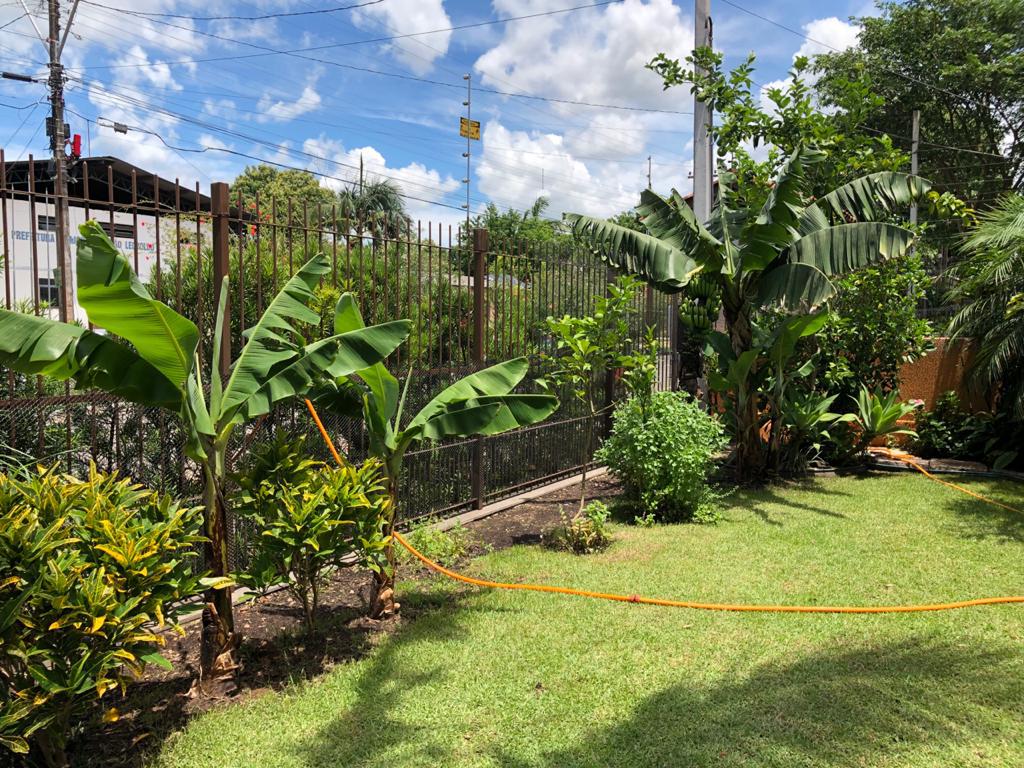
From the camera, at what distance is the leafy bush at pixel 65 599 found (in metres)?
2.72

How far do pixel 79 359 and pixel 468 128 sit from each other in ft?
99.8

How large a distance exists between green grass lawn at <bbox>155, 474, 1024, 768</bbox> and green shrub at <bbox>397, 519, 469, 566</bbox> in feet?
0.79

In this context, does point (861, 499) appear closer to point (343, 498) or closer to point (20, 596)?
point (343, 498)

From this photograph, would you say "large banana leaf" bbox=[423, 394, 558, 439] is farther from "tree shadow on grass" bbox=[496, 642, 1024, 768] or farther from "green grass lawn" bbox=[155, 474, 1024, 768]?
"tree shadow on grass" bbox=[496, 642, 1024, 768]

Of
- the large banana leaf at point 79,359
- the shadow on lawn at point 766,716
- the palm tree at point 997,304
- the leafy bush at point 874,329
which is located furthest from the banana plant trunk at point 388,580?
the palm tree at point 997,304

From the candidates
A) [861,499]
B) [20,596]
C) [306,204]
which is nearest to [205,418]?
[20,596]

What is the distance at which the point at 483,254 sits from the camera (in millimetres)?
7543

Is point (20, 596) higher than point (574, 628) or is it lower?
higher

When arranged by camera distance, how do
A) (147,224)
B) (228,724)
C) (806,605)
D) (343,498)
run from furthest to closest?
(147,224)
(806,605)
(343,498)
(228,724)

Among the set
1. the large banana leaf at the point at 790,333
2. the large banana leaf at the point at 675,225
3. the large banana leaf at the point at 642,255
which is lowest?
the large banana leaf at the point at 790,333

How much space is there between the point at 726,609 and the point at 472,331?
400cm

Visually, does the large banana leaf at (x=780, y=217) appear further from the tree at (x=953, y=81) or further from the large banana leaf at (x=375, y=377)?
the tree at (x=953, y=81)

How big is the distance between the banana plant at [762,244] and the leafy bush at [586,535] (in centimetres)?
314

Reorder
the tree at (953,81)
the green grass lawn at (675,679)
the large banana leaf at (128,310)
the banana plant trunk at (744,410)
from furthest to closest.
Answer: the tree at (953,81), the banana plant trunk at (744,410), the green grass lawn at (675,679), the large banana leaf at (128,310)
